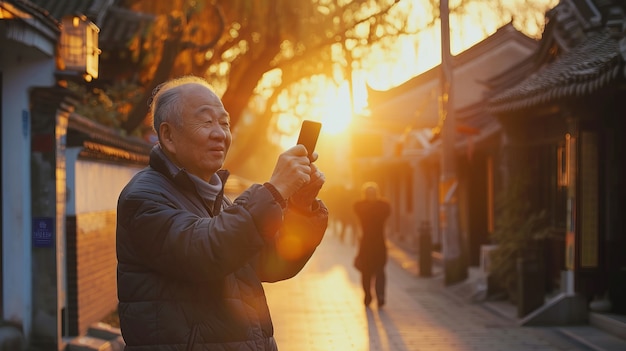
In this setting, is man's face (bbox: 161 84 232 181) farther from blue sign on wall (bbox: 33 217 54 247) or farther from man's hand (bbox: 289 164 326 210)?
blue sign on wall (bbox: 33 217 54 247)

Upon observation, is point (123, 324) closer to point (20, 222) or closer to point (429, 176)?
point (20, 222)

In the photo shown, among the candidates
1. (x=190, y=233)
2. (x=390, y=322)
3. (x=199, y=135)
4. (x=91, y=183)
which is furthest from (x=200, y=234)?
(x=390, y=322)

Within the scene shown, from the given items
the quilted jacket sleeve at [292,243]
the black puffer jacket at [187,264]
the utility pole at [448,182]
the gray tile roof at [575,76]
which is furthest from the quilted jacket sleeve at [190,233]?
the utility pole at [448,182]

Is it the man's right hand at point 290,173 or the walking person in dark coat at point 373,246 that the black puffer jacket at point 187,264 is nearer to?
the man's right hand at point 290,173

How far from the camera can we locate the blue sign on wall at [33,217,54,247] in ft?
29.4

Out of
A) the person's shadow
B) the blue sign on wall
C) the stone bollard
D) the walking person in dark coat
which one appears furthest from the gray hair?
the stone bollard

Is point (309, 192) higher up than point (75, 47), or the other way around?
point (75, 47)

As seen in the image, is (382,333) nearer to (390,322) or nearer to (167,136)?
(390,322)

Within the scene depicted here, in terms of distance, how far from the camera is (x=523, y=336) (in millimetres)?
11367

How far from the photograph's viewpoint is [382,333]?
11492 mm

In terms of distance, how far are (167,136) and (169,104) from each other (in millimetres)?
105

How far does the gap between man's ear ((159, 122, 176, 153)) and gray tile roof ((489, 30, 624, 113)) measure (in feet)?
26.8

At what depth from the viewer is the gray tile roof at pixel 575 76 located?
1070cm

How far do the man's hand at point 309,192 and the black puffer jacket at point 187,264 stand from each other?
0.26m
